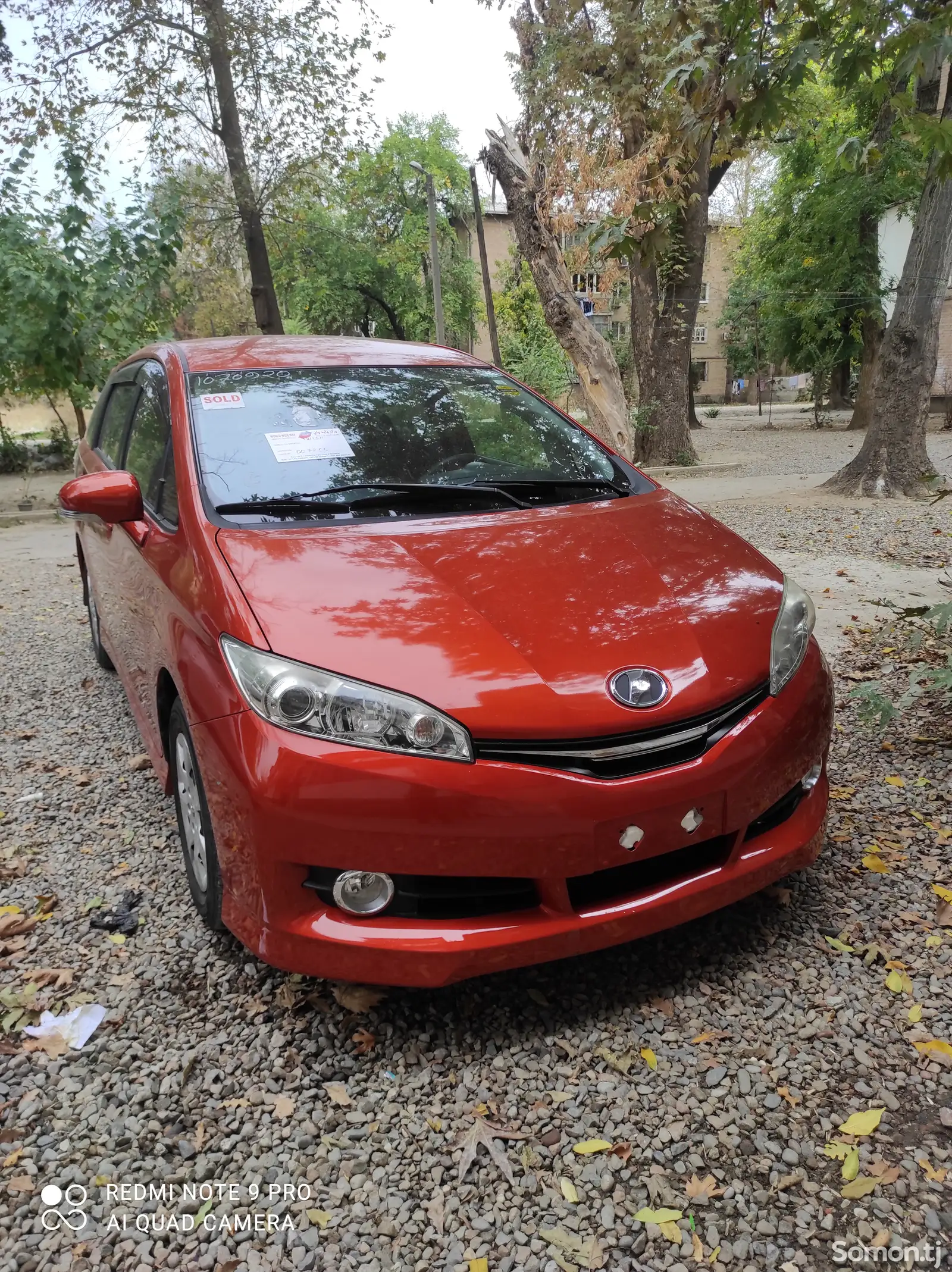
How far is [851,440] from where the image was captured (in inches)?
842

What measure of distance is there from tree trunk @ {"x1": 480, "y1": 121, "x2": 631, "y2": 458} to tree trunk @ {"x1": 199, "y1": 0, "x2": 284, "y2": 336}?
26.1ft

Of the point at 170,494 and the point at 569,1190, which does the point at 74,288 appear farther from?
the point at 569,1190

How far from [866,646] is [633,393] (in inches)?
1008

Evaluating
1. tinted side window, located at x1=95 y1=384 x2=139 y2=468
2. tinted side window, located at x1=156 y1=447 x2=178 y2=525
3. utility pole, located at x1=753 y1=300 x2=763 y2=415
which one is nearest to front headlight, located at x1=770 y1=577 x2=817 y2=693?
tinted side window, located at x1=156 y1=447 x2=178 y2=525

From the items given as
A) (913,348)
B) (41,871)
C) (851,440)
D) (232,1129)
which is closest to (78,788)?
(41,871)

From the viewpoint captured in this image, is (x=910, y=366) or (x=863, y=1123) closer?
(x=863, y=1123)

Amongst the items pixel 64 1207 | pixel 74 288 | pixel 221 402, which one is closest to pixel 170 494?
pixel 221 402

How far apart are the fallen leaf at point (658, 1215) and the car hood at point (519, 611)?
913 mm

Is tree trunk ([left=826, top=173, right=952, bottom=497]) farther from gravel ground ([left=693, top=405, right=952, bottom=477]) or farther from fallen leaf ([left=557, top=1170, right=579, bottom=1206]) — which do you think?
fallen leaf ([left=557, top=1170, right=579, bottom=1206])

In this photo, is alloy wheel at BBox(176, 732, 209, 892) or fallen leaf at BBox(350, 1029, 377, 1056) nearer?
fallen leaf at BBox(350, 1029, 377, 1056)

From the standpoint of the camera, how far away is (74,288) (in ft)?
39.5

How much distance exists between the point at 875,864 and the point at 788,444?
20.2 meters

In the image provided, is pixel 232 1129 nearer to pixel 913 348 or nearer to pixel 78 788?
pixel 78 788

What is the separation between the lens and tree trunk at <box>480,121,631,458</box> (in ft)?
29.7
